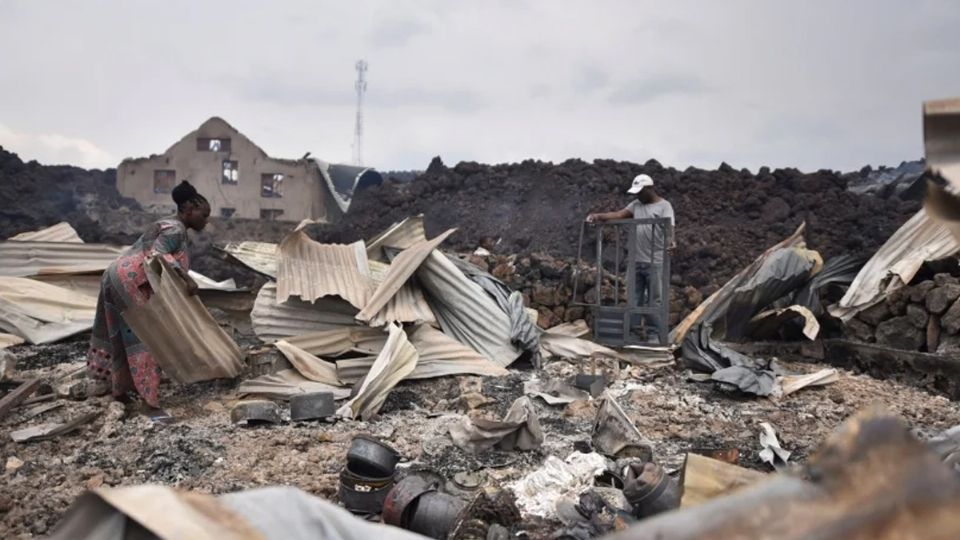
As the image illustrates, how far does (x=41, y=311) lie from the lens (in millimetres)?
6105

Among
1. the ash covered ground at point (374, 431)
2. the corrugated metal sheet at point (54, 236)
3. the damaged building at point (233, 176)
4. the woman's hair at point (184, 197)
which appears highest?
the damaged building at point (233, 176)

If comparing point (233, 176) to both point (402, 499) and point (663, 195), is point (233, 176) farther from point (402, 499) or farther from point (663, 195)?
point (402, 499)

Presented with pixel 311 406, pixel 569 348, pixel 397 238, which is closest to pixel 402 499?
pixel 311 406

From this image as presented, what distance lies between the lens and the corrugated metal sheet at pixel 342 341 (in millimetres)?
4863

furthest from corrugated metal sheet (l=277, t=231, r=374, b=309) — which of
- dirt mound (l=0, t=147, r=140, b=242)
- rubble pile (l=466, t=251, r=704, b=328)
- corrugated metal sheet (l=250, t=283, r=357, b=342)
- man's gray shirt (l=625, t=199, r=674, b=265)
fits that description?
dirt mound (l=0, t=147, r=140, b=242)

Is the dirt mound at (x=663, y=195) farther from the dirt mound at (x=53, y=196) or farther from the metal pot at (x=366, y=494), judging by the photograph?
the metal pot at (x=366, y=494)

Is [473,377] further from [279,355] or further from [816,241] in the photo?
[816,241]

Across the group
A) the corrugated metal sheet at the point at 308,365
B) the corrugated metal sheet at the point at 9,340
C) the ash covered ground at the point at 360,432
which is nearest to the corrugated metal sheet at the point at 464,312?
the ash covered ground at the point at 360,432

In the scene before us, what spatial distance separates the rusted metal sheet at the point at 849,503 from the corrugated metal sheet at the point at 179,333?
3843 mm

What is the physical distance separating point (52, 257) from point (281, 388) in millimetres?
4456

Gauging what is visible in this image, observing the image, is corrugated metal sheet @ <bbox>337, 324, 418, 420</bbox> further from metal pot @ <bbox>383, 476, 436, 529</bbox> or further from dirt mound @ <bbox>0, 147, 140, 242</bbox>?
dirt mound @ <bbox>0, 147, 140, 242</bbox>

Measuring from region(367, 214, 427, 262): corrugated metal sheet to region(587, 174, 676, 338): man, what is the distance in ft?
5.57

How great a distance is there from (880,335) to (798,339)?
2.33 feet

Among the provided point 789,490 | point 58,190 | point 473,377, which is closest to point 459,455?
point 473,377
